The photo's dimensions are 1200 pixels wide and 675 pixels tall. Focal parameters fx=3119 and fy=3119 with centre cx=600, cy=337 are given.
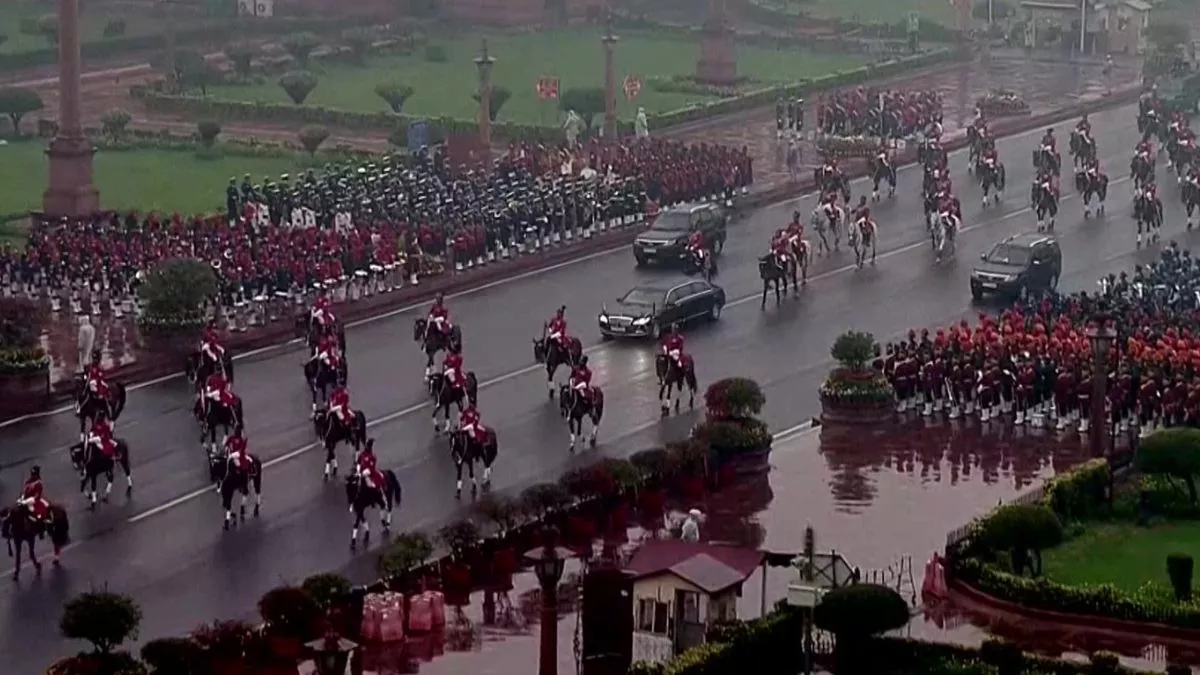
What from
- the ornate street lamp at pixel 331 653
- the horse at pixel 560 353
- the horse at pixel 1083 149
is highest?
the ornate street lamp at pixel 331 653

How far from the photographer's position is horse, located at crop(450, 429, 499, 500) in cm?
4506

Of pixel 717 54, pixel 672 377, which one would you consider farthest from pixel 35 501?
pixel 717 54

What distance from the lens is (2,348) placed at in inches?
2014

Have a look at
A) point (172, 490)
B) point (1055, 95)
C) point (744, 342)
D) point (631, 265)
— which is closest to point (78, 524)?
point (172, 490)

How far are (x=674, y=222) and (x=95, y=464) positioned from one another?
23.5 metres

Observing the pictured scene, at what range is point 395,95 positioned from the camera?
85.9m

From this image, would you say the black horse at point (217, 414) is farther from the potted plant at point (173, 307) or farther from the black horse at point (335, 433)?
the potted plant at point (173, 307)

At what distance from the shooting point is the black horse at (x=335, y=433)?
46000mm

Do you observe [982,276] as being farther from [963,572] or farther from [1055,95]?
[1055,95]

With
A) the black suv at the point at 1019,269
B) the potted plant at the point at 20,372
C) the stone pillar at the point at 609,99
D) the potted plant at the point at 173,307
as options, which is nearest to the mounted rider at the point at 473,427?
the potted plant at the point at 20,372

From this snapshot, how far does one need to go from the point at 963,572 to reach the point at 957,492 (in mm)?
6510

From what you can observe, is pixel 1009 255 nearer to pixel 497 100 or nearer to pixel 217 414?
pixel 217 414

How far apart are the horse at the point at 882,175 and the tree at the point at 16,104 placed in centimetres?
2325

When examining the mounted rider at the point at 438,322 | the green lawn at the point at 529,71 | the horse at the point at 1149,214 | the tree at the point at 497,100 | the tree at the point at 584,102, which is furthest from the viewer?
the green lawn at the point at 529,71
